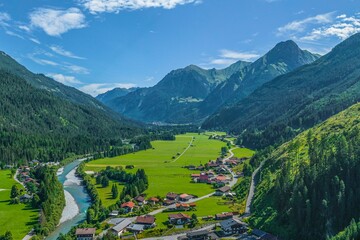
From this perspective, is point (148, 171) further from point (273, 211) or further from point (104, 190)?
point (273, 211)

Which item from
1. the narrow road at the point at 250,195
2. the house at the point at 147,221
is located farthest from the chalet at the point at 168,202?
the narrow road at the point at 250,195

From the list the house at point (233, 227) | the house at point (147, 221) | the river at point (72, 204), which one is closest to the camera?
the house at point (233, 227)

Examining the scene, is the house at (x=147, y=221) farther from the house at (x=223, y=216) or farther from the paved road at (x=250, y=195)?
the paved road at (x=250, y=195)

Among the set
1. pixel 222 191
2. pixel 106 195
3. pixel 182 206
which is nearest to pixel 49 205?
pixel 106 195

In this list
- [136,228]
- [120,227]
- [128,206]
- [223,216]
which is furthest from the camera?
[128,206]

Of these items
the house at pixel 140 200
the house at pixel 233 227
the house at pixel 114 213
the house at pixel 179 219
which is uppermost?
the house at pixel 140 200

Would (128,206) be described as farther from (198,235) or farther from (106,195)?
(198,235)
